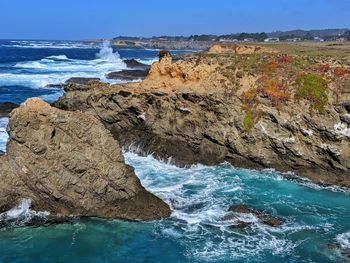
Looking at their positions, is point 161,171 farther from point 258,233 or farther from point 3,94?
point 3,94

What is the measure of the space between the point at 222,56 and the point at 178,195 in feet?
44.9

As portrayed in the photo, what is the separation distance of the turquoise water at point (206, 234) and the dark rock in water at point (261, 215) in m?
0.34

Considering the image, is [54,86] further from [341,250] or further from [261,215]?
[341,250]

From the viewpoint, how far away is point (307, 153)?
28.1m

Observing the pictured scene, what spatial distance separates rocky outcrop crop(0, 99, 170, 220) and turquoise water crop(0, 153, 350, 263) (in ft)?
3.20

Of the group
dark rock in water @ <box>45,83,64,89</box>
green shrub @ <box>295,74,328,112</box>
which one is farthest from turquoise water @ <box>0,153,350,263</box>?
dark rock in water @ <box>45,83,64,89</box>

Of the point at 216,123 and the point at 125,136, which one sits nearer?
the point at 216,123

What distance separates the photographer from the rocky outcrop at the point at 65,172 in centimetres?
2080

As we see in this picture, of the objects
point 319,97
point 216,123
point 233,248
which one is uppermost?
point 319,97

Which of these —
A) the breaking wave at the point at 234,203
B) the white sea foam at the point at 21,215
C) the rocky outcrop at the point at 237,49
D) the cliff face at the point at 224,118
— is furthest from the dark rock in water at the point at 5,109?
the white sea foam at the point at 21,215

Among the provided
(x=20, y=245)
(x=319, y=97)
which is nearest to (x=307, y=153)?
(x=319, y=97)

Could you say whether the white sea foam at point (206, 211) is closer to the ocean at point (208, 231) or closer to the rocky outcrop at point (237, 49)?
the ocean at point (208, 231)

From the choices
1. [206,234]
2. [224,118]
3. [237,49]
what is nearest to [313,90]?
[224,118]

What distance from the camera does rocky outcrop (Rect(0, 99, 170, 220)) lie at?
2080cm
